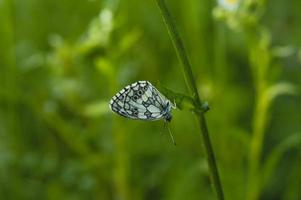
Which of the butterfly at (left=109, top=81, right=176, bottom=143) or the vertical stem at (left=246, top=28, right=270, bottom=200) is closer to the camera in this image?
the butterfly at (left=109, top=81, right=176, bottom=143)

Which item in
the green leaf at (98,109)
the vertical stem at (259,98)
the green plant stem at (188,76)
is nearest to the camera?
the green plant stem at (188,76)

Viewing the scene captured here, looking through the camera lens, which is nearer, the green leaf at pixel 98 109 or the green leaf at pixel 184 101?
the green leaf at pixel 184 101

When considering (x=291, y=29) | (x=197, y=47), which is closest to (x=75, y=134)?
(x=197, y=47)

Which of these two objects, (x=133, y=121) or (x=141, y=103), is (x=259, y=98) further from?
(x=141, y=103)

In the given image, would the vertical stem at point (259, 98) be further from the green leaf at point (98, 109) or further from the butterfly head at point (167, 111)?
the butterfly head at point (167, 111)

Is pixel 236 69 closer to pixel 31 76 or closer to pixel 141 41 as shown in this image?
pixel 141 41

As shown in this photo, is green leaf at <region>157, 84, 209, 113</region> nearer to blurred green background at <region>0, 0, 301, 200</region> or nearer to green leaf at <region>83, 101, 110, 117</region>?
blurred green background at <region>0, 0, 301, 200</region>

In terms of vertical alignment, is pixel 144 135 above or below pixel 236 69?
below

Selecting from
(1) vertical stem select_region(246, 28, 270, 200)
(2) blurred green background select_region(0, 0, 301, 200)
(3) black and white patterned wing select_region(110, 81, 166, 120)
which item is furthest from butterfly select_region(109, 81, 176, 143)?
(1) vertical stem select_region(246, 28, 270, 200)

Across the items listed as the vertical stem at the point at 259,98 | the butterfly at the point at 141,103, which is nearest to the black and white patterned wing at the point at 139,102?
the butterfly at the point at 141,103
